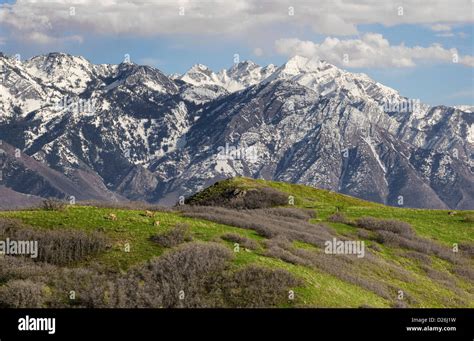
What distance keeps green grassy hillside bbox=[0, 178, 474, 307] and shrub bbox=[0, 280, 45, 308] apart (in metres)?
1.17

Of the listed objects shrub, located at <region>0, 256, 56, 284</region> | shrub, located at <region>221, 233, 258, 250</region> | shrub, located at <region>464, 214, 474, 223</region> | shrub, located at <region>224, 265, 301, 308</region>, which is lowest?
shrub, located at <region>464, 214, 474, 223</region>

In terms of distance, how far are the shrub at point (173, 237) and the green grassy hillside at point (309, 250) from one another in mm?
187

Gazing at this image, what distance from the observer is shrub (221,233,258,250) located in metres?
40.8

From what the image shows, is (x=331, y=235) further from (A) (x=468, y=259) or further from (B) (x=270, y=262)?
(B) (x=270, y=262)

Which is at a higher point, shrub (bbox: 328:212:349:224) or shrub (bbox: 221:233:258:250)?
shrub (bbox: 221:233:258:250)

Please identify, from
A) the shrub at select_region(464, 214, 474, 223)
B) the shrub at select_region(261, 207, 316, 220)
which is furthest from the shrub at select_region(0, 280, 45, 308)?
the shrub at select_region(464, 214, 474, 223)

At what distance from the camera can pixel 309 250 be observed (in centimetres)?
4397

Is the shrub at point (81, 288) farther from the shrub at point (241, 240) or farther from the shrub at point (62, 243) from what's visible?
the shrub at point (241, 240)

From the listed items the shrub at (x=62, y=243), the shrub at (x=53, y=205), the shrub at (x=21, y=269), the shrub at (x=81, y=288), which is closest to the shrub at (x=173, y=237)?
the shrub at (x=62, y=243)

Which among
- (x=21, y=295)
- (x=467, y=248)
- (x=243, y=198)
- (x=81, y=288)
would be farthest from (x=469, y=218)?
(x=21, y=295)

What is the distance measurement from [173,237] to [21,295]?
10.1 meters

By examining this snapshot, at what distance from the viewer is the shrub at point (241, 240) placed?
134ft

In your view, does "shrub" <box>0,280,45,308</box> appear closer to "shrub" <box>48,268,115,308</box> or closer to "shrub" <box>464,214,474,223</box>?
"shrub" <box>48,268,115,308</box>

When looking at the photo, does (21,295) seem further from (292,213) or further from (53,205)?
(292,213)
